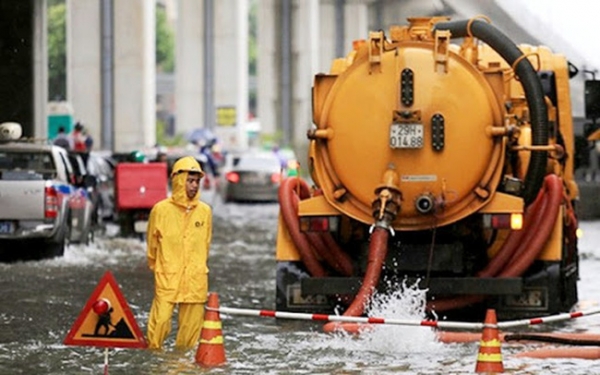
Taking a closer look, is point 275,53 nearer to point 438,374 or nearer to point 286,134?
point 286,134

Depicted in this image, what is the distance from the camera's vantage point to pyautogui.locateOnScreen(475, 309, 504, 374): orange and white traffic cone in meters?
14.7

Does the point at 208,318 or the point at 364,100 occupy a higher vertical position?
the point at 364,100

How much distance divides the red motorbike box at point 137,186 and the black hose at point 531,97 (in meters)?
13.8

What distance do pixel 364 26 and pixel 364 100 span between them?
76.4m

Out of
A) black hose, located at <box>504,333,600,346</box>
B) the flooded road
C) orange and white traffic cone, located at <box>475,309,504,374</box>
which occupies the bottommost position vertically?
the flooded road

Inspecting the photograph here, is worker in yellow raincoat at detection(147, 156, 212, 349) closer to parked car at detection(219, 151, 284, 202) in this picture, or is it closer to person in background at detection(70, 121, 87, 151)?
person in background at detection(70, 121, 87, 151)

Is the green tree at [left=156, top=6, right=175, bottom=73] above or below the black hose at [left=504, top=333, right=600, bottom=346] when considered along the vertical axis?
above

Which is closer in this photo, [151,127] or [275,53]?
[151,127]

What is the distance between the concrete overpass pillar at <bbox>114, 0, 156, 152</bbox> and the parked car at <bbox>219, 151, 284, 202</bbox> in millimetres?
8697

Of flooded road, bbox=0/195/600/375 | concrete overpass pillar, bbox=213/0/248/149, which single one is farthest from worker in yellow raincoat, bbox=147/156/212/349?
concrete overpass pillar, bbox=213/0/248/149

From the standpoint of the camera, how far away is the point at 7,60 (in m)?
47.8

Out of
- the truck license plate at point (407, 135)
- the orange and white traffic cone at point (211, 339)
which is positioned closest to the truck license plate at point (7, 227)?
the truck license plate at point (407, 135)

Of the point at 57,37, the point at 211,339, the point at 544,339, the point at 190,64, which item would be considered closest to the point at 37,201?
the point at 544,339

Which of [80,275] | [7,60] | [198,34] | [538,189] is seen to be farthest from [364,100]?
[198,34]
